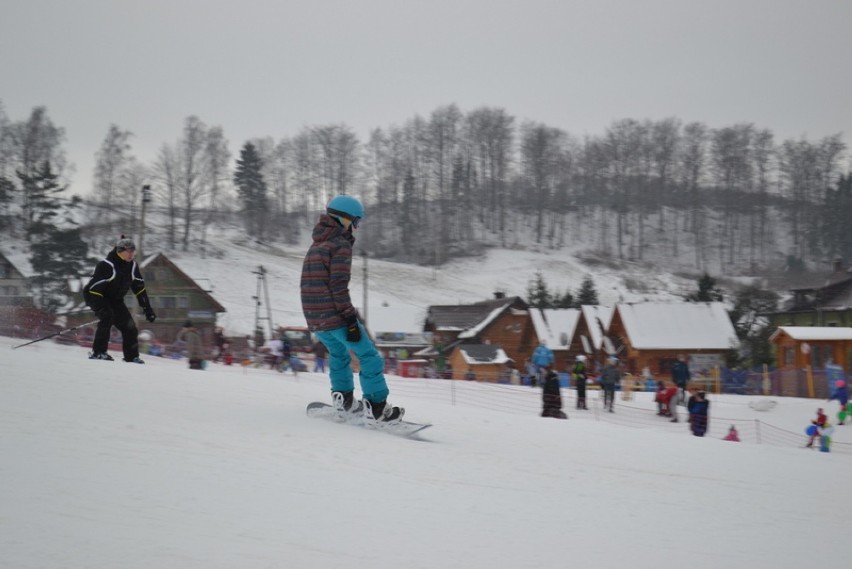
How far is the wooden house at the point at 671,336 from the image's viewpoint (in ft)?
128

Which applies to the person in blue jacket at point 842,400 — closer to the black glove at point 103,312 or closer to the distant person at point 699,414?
the distant person at point 699,414

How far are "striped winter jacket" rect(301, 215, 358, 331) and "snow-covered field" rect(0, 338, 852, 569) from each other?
0.90m

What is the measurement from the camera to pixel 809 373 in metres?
27.2

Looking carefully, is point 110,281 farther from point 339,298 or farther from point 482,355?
point 482,355

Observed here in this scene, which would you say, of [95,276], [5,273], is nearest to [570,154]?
[5,273]

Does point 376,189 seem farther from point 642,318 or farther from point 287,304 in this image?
point 642,318

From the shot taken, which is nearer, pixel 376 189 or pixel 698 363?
pixel 698 363

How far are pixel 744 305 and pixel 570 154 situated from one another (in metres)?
52.4

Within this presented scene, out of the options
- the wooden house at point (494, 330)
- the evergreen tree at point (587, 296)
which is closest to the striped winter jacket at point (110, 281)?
the wooden house at point (494, 330)

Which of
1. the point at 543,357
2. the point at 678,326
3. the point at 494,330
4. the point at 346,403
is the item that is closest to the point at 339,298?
the point at 346,403

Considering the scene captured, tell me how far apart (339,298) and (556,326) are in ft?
135

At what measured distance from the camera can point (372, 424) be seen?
20.8ft

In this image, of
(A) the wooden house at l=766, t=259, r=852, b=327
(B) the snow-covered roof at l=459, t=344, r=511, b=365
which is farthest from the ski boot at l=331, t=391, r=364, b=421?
(A) the wooden house at l=766, t=259, r=852, b=327

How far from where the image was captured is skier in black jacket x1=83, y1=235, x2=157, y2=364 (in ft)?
26.4
